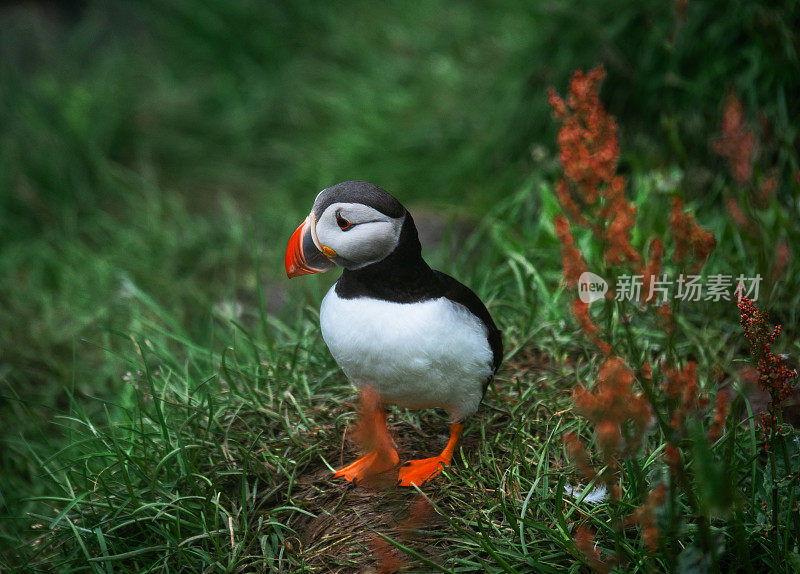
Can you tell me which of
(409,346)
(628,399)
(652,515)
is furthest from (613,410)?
(409,346)

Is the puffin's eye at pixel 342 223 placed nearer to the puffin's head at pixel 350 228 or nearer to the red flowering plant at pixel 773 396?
the puffin's head at pixel 350 228

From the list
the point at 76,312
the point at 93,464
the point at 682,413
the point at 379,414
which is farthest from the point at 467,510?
the point at 76,312

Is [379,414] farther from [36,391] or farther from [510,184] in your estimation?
[510,184]

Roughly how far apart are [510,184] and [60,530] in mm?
2964

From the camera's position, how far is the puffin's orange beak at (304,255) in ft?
5.90

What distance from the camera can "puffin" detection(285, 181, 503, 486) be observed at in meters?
1.75

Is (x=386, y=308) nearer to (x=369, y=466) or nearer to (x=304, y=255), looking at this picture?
(x=304, y=255)

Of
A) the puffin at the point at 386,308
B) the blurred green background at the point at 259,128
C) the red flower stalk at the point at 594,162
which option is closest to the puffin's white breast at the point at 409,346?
the puffin at the point at 386,308

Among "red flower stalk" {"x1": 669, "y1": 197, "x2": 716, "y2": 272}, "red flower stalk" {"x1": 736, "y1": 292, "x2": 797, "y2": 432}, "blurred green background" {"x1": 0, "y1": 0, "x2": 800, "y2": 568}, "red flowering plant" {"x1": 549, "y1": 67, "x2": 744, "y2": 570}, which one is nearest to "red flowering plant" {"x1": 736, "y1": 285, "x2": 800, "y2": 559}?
"red flower stalk" {"x1": 736, "y1": 292, "x2": 797, "y2": 432}

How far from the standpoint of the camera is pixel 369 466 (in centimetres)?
203

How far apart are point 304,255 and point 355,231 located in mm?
161

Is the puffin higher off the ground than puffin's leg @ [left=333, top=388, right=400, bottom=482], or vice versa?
the puffin

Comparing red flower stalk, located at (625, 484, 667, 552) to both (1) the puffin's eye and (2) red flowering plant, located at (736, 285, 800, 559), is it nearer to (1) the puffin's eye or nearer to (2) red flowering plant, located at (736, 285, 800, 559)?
(2) red flowering plant, located at (736, 285, 800, 559)

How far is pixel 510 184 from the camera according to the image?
4117 millimetres
